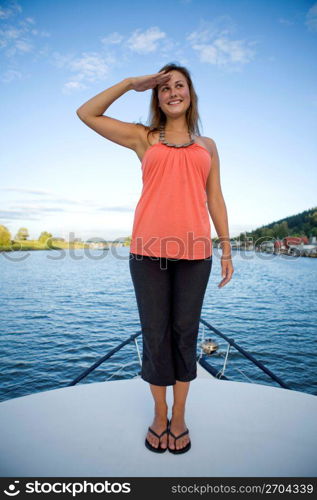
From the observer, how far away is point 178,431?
1.74 meters

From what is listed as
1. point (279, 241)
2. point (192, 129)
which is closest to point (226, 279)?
point (192, 129)

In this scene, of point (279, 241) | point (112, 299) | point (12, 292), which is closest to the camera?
point (112, 299)

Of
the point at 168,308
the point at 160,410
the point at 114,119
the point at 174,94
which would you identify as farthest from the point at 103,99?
the point at 160,410

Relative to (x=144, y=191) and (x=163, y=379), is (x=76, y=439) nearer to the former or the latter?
(x=163, y=379)

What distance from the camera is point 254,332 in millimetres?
15016

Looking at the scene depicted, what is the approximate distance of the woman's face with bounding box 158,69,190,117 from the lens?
70.6 inches

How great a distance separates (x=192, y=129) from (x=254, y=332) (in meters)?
14.6

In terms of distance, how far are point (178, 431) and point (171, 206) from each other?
1.23 m

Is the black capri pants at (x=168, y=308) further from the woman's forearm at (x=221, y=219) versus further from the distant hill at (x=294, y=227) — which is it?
the distant hill at (x=294, y=227)

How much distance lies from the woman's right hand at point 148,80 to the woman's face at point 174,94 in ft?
0.13

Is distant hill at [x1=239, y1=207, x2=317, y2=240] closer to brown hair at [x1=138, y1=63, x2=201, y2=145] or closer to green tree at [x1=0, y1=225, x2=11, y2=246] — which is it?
green tree at [x1=0, y1=225, x2=11, y2=246]

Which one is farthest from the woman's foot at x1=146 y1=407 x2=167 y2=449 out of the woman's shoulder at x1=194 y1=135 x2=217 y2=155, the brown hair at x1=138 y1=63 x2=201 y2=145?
the brown hair at x1=138 y1=63 x2=201 y2=145

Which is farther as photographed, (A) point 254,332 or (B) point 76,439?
(A) point 254,332

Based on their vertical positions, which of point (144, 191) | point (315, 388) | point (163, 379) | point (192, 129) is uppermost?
point (192, 129)
